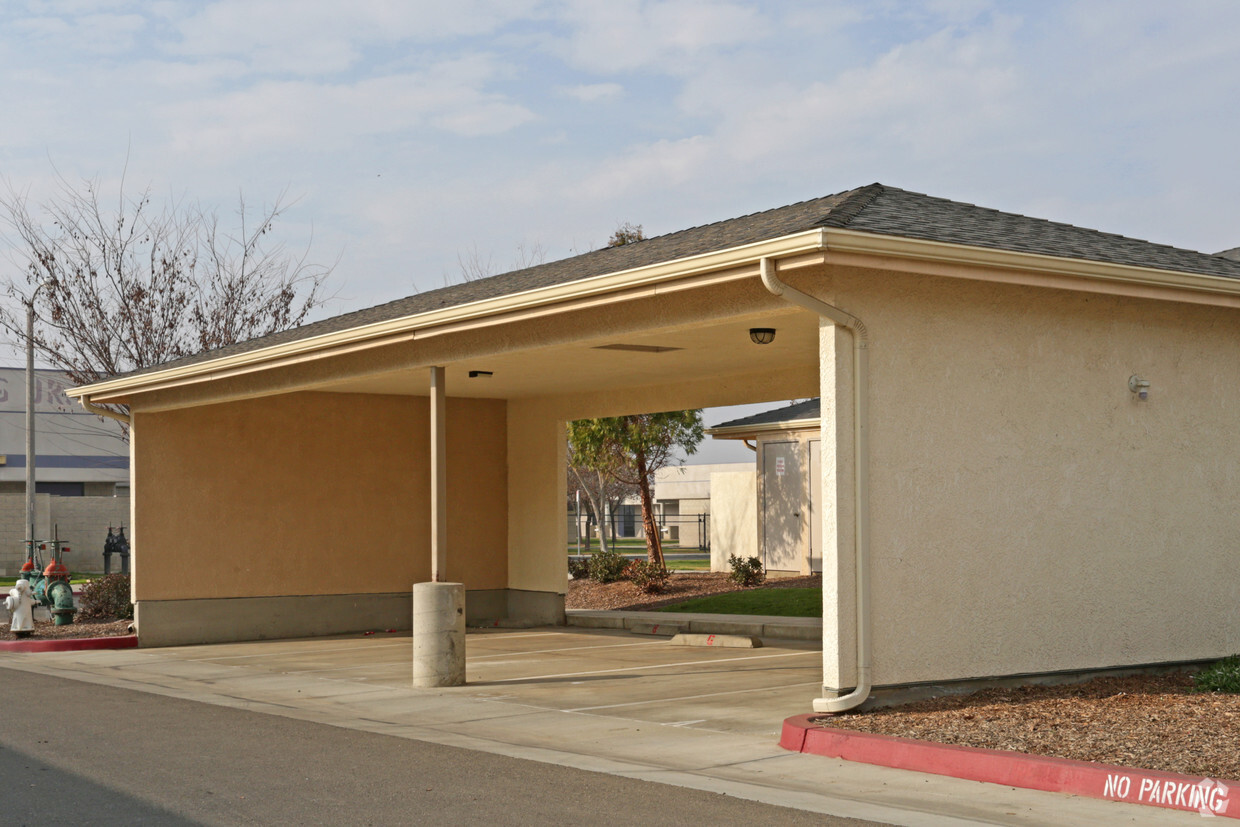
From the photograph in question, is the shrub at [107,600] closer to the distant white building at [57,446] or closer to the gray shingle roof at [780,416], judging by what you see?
the gray shingle roof at [780,416]

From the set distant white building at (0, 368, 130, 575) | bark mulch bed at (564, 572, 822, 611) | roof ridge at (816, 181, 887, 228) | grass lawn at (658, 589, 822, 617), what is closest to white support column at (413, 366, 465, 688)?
roof ridge at (816, 181, 887, 228)

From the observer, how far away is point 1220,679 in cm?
1067

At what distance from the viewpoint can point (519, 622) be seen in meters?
21.4

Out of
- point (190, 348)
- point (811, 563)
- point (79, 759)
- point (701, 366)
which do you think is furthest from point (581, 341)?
point (190, 348)

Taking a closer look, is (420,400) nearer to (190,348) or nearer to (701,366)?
(701,366)

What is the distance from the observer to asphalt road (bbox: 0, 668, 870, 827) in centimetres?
721

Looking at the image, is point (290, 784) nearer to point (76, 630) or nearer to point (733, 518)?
point (76, 630)

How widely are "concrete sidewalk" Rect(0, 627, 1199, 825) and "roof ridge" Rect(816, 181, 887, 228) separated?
395 centimetres

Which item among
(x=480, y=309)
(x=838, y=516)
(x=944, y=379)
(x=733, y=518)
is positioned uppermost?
(x=480, y=309)

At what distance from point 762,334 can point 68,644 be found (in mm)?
11339

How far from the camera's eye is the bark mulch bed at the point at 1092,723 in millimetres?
8109

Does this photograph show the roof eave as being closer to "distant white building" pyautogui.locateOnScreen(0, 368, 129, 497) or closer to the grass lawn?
the grass lawn

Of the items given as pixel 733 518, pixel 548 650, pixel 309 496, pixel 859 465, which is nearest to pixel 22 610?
pixel 309 496

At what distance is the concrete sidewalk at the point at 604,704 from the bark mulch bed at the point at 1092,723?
0.59 meters
